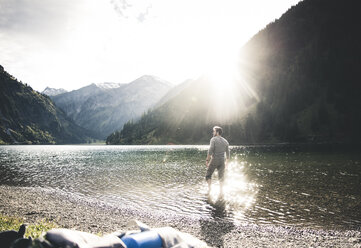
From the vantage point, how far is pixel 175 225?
1262 cm

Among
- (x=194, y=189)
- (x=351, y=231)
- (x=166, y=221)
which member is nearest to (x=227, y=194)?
(x=194, y=189)

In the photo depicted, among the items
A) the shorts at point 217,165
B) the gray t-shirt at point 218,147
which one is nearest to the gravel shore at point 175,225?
the shorts at point 217,165

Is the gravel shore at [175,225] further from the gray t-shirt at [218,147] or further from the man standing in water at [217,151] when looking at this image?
the gray t-shirt at [218,147]

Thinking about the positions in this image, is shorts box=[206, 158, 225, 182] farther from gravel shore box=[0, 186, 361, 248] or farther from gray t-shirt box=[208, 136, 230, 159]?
gravel shore box=[0, 186, 361, 248]

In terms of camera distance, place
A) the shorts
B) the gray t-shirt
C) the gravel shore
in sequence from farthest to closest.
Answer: the shorts, the gray t-shirt, the gravel shore

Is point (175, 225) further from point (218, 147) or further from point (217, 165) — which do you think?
point (218, 147)

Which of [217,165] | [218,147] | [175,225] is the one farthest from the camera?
[217,165]

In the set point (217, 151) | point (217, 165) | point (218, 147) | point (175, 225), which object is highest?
point (218, 147)

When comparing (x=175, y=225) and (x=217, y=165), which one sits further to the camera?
(x=217, y=165)

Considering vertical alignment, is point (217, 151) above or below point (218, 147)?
below

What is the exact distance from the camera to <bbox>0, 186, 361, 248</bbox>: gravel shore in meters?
10.0

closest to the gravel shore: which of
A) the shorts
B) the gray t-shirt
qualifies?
the shorts

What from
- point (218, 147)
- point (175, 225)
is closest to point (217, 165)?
point (218, 147)

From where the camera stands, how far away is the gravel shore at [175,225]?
10023 mm
